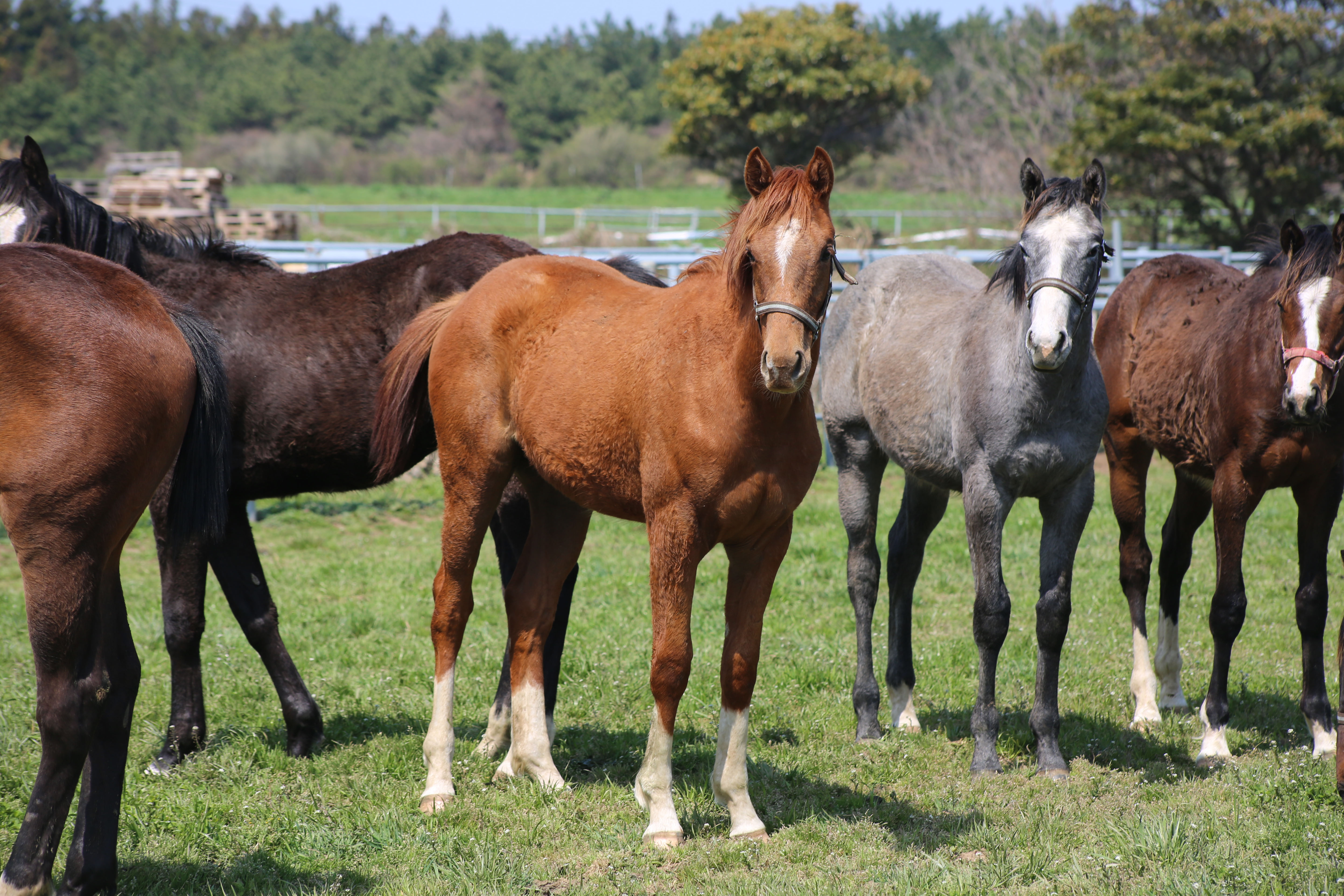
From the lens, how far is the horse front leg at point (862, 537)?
197 inches

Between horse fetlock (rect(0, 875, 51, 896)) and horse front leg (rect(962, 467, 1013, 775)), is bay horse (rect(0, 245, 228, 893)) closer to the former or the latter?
horse fetlock (rect(0, 875, 51, 896))

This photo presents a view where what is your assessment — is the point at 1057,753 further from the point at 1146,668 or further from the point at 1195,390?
the point at 1195,390

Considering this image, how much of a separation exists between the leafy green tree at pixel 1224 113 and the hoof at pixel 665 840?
742 inches

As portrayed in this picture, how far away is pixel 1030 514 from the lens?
375 inches

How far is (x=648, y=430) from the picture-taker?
364 cm

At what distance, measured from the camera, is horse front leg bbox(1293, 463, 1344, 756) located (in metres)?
4.62

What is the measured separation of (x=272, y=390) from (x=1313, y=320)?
176 inches

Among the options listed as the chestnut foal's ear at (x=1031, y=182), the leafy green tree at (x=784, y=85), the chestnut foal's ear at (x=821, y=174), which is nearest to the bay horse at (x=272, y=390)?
the chestnut foal's ear at (x=821, y=174)

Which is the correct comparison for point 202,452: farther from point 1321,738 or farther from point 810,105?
point 810,105

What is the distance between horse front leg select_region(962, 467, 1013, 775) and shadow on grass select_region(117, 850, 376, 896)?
99.6 inches

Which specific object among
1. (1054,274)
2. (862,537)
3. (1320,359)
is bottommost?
(862,537)

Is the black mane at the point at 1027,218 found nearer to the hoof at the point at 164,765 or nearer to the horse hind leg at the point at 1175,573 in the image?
the horse hind leg at the point at 1175,573

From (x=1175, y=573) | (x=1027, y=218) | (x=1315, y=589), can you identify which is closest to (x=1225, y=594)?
(x=1315, y=589)

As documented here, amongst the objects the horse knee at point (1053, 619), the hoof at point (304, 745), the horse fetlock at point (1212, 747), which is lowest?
the hoof at point (304, 745)
